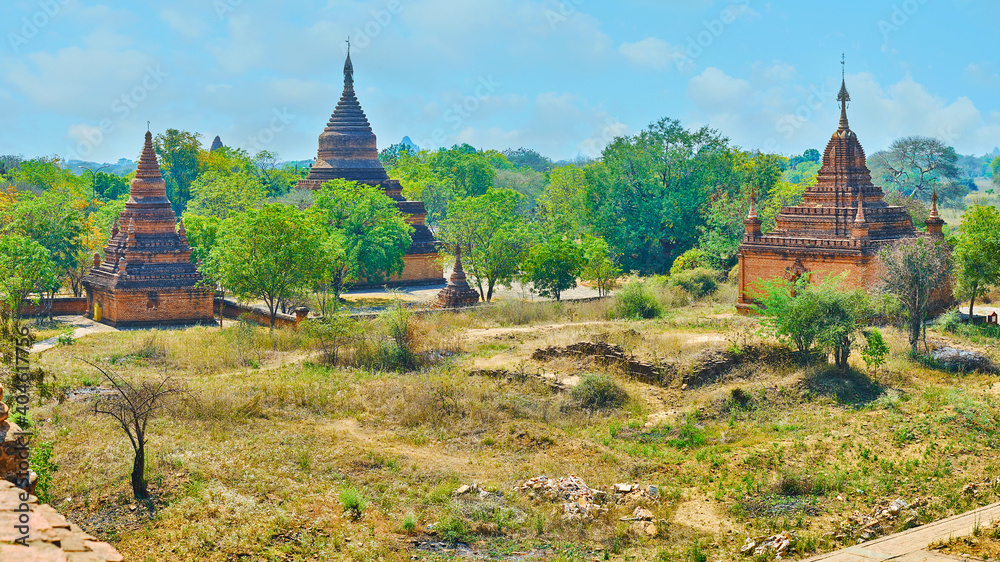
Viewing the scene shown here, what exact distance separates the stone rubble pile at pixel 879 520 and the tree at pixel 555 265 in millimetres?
21690

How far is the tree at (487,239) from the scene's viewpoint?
1566 inches

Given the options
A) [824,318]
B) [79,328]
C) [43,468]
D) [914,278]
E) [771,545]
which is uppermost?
[914,278]

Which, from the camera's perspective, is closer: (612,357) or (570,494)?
(570,494)

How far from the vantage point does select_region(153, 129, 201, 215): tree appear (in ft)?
239

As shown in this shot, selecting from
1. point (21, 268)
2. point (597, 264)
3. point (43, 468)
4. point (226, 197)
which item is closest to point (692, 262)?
point (597, 264)

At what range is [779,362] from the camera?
24.8m

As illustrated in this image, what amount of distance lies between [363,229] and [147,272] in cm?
950

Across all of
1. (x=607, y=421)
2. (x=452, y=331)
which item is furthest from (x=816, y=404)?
(x=452, y=331)

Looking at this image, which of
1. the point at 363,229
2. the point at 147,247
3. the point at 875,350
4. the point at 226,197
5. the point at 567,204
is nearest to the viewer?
the point at 875,350

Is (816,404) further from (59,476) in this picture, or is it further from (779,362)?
(59,476)

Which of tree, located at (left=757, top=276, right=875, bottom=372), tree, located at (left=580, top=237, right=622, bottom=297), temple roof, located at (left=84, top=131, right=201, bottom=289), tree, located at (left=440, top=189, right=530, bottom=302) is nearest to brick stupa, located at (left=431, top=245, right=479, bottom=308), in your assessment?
tree, located at (left=440, top=189, right=530, bottom=302)

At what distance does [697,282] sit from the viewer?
38.1m

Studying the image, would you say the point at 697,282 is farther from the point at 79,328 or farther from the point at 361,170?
the point at 79,328

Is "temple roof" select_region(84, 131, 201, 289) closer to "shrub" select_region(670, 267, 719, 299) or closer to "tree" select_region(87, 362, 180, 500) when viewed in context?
"tree" select_region(87, 362, 180, 500)
